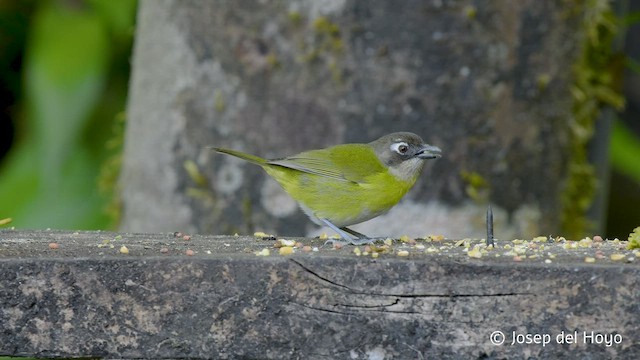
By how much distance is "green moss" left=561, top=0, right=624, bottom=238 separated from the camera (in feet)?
18.0

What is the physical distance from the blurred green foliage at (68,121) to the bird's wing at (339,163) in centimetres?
194

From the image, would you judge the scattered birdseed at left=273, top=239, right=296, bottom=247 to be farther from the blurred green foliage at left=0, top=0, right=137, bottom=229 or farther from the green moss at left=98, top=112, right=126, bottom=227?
the blurred green foliage at left=0, top=0, right=137, bottom=229

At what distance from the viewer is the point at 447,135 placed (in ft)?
16.7

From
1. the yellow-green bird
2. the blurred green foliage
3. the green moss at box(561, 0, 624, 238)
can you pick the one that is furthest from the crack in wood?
the blurred green foliage

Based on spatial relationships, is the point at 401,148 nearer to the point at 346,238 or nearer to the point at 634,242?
the point at 346,238

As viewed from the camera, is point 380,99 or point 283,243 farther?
point 380,99

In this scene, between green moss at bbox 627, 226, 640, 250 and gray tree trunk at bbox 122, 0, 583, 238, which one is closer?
green moss at bbox 627, 226, 640, 250

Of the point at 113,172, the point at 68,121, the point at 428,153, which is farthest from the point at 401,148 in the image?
the point at 68,121

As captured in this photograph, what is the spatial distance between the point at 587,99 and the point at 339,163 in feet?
5.99

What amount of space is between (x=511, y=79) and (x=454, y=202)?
66 centimetres

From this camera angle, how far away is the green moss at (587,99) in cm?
547

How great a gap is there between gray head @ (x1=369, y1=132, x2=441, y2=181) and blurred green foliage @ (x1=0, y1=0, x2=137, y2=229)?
220cm

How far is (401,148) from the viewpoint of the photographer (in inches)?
176

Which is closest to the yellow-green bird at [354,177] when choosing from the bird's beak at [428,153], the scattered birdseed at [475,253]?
the bird's beak at [428,153]
